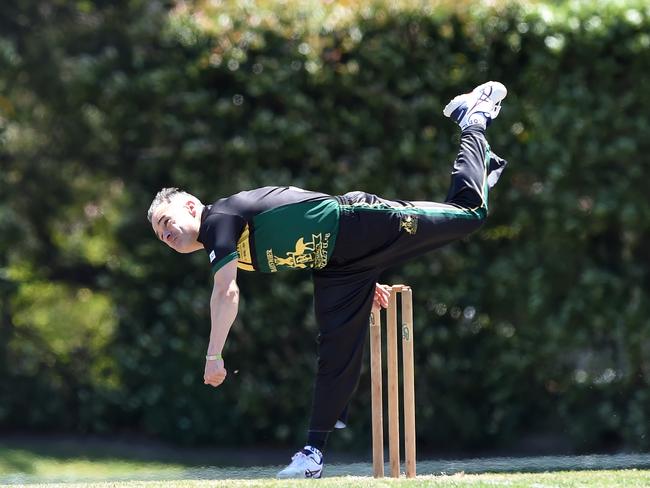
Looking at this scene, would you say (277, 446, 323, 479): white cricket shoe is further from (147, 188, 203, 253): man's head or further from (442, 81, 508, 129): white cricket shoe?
(442, 81, 508, 129): white cricket shoe

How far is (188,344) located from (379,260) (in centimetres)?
293

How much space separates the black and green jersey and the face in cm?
5

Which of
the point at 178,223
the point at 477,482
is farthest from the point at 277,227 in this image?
the point at 477,482

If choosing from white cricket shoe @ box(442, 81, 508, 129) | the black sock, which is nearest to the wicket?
the black sock

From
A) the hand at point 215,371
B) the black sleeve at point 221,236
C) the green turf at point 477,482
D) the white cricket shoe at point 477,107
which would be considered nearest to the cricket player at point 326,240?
the black sleeve at point 221,236

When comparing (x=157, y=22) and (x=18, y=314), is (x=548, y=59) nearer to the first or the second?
(x=157, y=22)

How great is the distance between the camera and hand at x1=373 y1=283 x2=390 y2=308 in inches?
231

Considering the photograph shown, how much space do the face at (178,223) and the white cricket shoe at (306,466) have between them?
1.07 m

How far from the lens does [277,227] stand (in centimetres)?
543

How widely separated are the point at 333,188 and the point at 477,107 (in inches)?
72.9

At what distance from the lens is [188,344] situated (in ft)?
27.1

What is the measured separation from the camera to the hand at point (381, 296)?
5.87m

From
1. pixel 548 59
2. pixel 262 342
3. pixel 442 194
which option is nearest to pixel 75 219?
pixel 262 342

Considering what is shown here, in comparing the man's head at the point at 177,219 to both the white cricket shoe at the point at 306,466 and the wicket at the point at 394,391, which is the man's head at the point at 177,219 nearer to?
the wicket at the point at 394,391
